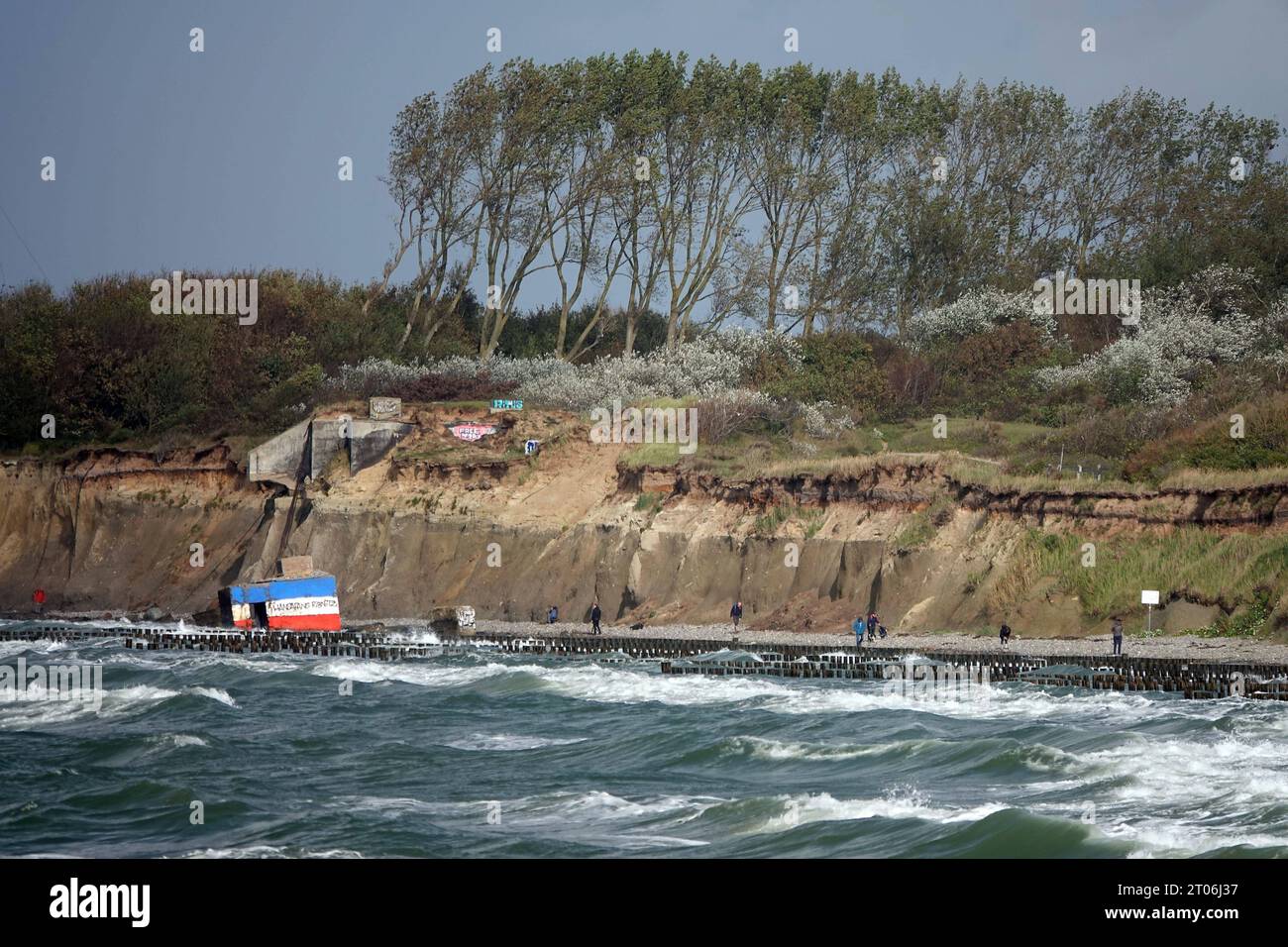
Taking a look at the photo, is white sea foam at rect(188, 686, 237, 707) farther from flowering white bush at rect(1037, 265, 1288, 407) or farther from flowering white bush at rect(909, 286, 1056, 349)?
flowering white bush at rect(909, 286, 1056, 349)

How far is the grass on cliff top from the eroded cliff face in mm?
548

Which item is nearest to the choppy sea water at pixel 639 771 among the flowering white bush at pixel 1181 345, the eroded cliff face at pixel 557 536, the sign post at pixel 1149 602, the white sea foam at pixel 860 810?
the white sea foam at pixel 860 810

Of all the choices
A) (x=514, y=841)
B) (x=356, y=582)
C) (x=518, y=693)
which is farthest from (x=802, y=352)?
(x=514, y=841)

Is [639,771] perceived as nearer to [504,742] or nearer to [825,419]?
[504,742]

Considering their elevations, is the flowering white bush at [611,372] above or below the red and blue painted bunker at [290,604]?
above

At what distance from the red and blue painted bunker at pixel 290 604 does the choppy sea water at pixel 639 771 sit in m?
14.8

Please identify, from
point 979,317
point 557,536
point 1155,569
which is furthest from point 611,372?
point 1155,569

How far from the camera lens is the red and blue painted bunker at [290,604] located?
5759 centimetres

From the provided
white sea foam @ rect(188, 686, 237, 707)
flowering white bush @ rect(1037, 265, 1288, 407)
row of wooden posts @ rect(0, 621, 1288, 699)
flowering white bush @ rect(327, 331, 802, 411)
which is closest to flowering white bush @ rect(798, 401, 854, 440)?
flowering white bush @ rect(327, 331, 802, 411)

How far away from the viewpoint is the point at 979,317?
77.7m

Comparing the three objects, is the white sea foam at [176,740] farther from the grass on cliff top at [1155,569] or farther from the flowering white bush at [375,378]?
the flowering white bush at [375,378]

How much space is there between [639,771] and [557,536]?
33090mm
